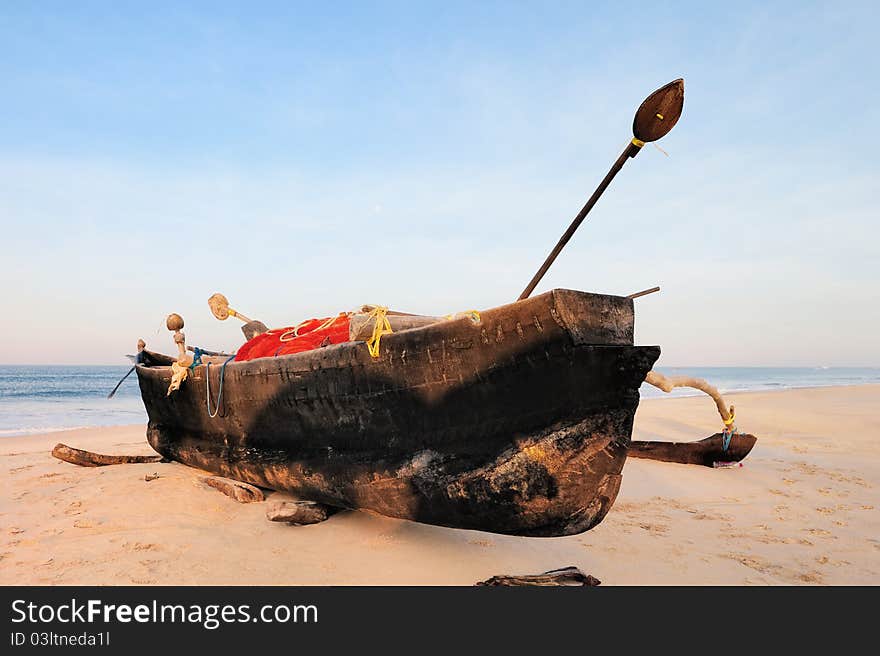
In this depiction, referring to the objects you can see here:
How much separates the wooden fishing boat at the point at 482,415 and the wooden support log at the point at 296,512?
0.26 feet

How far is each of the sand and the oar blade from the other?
246 cm

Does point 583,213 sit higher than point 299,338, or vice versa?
point 583,213

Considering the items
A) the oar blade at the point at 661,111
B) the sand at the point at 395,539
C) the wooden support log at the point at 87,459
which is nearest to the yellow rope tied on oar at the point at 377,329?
the sand at the point at 395,539

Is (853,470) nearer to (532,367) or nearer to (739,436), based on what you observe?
(739,436)

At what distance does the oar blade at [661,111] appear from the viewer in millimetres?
2850

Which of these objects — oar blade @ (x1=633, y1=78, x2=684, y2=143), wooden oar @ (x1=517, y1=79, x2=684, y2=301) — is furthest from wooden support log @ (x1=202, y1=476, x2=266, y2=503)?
oar blade @ (x1=633, y1=78, x2=684, y2=143)

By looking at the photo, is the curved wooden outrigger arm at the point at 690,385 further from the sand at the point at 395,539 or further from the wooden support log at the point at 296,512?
the wooden support log at the point at 296,512

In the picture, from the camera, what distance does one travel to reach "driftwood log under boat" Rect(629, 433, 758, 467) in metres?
6.25

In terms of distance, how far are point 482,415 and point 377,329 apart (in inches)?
30.4

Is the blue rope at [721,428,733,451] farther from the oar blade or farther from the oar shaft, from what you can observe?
the oar blade

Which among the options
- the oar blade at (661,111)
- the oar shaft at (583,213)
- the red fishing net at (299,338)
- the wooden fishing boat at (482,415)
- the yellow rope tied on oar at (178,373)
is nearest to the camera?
the wooden fishing boat at (482,415)

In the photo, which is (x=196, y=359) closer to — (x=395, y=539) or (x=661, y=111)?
(x=395, y=539)

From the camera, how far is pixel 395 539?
3.36 metres

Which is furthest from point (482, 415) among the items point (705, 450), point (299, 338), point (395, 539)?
point (705, 450)
